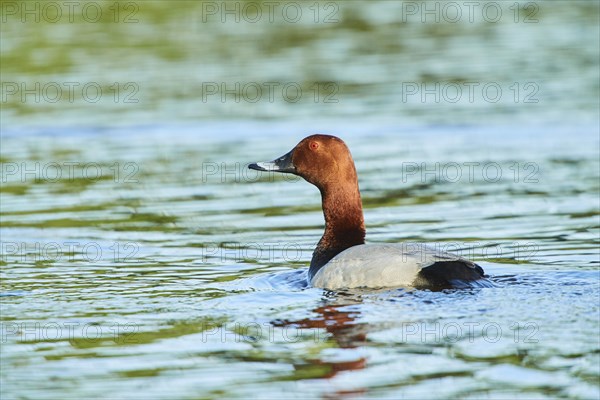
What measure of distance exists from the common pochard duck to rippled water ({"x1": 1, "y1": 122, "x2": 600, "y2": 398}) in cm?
24

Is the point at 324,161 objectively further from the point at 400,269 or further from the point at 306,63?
the point at 306,63

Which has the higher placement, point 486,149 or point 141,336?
point 486,149

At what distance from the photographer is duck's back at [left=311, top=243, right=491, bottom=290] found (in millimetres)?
10492

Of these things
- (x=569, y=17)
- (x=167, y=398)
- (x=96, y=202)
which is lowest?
(x=167, y=398)

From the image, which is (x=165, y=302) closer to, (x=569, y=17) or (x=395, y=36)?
(x=395, y=36)

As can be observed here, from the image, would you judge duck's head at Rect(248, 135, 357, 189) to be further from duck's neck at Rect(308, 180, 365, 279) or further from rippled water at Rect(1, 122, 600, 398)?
rippled water at Rect(1, 122, 600, 398)

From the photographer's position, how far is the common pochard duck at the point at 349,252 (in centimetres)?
1055

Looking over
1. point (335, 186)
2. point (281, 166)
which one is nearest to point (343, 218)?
point (335, 186)

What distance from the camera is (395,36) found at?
26.7 meters

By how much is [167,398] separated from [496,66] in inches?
663

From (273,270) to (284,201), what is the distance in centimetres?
381

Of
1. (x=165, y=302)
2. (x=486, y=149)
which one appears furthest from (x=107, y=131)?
(x=165, y=302)

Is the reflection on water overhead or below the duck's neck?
overhead

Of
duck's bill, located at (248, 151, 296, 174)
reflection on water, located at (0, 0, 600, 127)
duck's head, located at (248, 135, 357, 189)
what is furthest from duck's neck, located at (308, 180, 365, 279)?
reflection on water, located at (0, 0, 600, 127)
